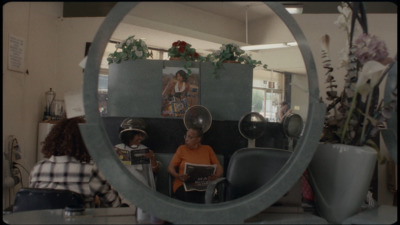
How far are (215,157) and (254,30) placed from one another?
1111 mm

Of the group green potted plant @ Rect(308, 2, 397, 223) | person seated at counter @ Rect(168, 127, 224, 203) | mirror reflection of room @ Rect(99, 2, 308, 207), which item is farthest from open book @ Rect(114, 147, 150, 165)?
green potted plant @ Rect(308, 2, 397, 223)

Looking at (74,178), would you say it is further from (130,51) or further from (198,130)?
(130,51)

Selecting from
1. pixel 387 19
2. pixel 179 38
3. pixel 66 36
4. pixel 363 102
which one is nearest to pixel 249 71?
pixel 179 38

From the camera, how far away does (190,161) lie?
276 cm

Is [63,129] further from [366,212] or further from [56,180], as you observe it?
[366,212]

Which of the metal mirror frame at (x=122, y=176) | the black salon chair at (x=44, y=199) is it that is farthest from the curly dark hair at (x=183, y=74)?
the metal mirror frame at (x=122, y=176)

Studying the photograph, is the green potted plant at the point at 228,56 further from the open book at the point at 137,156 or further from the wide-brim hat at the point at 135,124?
the open book at the point at 137,156

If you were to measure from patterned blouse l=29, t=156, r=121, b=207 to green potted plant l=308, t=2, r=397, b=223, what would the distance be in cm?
99

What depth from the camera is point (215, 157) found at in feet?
9.42

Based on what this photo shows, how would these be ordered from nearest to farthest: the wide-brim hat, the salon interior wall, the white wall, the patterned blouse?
1. the patterned blouse
2. the salon interior wall
3. the white wall
4. the wide-brim hat

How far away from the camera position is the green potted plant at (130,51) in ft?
11.2

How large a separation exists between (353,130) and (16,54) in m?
2.98

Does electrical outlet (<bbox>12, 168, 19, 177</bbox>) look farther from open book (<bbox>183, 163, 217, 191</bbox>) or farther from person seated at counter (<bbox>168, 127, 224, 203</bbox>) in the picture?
open book (<bbox>183, 163, 217, 191</bbox>)

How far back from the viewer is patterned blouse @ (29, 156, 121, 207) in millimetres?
1802
